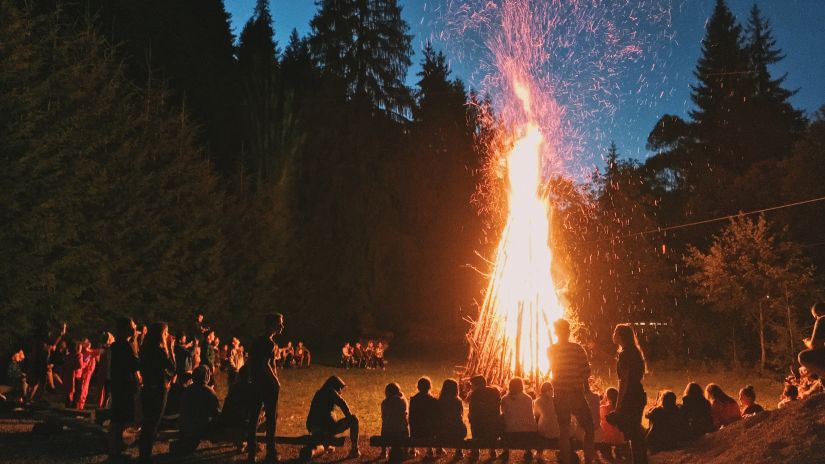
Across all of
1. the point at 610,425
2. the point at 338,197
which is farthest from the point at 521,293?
the point at 338,197

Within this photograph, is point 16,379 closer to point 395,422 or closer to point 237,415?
point 237,415

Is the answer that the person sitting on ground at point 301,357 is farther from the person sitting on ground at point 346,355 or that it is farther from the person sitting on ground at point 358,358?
the person sitting on ground at point 358,358

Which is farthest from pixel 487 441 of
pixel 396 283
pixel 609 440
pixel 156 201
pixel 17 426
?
pixel 396 283

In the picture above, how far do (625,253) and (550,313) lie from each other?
17.2 meters

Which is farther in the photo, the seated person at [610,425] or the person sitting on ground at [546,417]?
the seated person at [610,425]

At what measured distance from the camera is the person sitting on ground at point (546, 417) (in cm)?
798

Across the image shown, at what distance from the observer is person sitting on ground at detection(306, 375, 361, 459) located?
799 cm

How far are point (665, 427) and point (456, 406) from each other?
8.85 ft

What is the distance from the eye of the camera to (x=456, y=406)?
8.27 meters

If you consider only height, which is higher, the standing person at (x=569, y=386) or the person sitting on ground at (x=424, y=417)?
the standing person at (x=569, y=386)

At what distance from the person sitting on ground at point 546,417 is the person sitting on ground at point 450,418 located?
1015 millimetres

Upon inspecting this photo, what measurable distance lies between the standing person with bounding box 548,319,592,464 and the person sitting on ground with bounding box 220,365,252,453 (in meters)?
4.10

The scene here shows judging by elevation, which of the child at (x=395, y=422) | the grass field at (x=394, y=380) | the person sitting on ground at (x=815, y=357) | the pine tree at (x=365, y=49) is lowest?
the grass field at (x=394, y=380)

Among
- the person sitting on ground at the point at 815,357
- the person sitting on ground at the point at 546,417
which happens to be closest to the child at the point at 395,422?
the person sitting on ground at the point at 546,417
